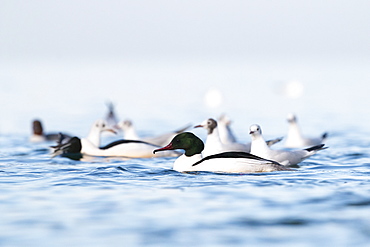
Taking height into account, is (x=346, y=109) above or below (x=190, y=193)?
above

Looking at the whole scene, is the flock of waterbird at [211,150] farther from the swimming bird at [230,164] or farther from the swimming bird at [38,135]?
the swimming bird at [38,135]

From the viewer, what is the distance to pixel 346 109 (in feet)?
116

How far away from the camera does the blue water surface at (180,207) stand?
27.1ft

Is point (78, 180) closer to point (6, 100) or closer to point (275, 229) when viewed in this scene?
point (275, 229)

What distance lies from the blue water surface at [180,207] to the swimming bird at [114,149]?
2522 millimetres

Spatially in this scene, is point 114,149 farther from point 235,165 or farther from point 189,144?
point 235,165

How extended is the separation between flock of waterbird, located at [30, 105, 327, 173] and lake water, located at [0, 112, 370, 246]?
30 cm

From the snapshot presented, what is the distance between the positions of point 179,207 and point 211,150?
5.48m

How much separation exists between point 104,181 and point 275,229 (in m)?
4.32

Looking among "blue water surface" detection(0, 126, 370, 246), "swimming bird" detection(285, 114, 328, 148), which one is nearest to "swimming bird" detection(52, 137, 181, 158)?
"blue water surface" detection(0, 126, 370, 246)

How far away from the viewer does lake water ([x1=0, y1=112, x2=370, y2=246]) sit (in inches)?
325

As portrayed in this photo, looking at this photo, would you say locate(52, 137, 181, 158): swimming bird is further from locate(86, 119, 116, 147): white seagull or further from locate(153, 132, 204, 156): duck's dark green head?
locate(153, 132, 204, 156): duck's dark green head

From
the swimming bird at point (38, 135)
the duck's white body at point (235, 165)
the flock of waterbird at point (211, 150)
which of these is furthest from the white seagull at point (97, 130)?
the duck's white body at point (235, 165)

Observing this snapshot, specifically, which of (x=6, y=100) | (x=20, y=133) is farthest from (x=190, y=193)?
(x=6, y=100)
